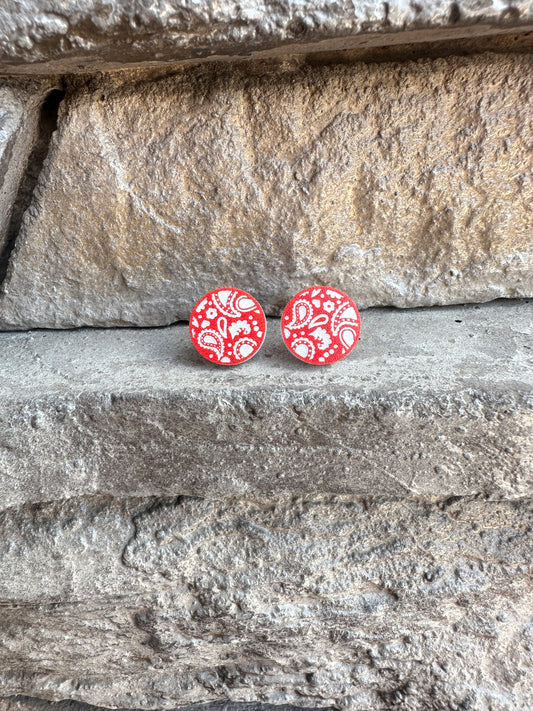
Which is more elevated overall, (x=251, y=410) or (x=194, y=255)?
(x=194, y=255)

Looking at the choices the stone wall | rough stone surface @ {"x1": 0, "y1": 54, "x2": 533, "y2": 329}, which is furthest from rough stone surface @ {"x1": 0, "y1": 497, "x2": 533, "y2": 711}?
rough stone surface @ {"x1": 0, "y1": 54, "x2": 533, "y2": 329}

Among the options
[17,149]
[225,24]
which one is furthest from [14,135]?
[225,24]

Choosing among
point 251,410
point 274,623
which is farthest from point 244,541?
point 251,410

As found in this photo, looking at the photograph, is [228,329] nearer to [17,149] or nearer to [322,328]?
[322,328]

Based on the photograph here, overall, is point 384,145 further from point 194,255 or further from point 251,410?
point 251,410

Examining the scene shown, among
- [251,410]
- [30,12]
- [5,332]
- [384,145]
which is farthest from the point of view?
[5,332]

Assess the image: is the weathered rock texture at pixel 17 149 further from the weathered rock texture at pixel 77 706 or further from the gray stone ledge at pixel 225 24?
the weathered rock texture at pixel 77 706

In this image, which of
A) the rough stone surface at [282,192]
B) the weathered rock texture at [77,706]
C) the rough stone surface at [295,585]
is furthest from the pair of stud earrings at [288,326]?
the weathered rock texture at [77,706]
